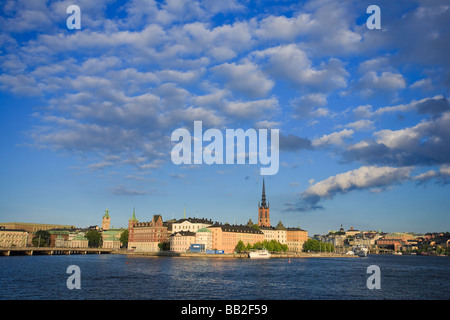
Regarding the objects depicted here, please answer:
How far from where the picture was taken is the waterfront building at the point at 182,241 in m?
148

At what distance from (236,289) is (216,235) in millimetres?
103406

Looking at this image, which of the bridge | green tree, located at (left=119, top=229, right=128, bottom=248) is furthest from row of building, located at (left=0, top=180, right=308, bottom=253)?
the bridge

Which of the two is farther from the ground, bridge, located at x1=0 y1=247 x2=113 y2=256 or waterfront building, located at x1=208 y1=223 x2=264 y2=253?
waterfront building, located at x1=208 y1=223 x2=264 y2=253

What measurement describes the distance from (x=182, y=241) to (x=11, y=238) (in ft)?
265

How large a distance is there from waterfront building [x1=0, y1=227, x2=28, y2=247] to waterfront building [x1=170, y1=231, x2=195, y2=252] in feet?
240

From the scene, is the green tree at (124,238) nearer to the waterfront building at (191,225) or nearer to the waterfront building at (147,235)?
the waterfront building at (147,235)

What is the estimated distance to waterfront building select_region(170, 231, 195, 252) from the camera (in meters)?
148

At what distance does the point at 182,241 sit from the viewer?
14925cm

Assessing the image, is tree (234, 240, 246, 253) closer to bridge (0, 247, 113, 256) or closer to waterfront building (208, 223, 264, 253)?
waterfront building (208, 223, 264, 253)

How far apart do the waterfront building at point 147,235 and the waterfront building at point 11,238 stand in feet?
160
